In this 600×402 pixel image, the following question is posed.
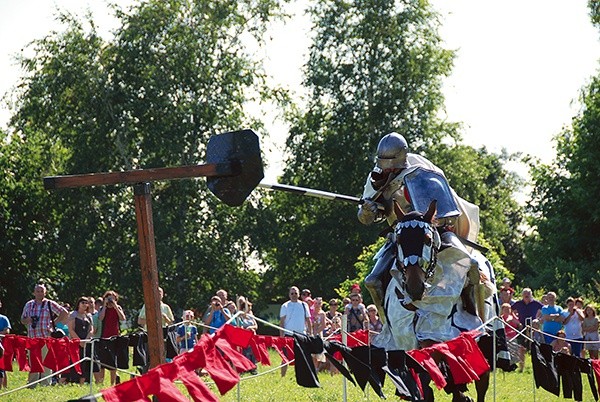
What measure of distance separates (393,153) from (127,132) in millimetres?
29852

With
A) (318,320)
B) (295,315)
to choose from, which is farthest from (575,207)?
(295,315)

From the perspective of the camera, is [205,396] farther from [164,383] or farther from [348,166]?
[348,166]

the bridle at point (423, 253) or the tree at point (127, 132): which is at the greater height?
the tree at point (127, 132)

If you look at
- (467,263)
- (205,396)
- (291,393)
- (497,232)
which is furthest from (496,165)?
(205,396)

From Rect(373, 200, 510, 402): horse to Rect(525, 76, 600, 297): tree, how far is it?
27.3m

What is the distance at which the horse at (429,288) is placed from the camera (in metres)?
9.76

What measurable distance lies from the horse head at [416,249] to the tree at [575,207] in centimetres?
2822

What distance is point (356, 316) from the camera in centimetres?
1942

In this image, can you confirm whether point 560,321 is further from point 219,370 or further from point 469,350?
point 219,370

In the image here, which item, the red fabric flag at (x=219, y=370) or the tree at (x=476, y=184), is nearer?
the red fabric flag at (x=219, y=370)

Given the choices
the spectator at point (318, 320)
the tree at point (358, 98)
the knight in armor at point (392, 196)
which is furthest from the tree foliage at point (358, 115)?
the knight in armor at point (392, 196)

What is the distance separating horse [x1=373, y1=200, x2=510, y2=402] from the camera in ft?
32.0

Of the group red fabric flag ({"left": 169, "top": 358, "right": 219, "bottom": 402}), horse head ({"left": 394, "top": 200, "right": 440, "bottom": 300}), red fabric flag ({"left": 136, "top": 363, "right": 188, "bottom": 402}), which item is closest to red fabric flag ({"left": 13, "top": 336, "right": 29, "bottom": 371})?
horse head ({"left": 394, "top": 200, "right": 440, "bottom": 300})

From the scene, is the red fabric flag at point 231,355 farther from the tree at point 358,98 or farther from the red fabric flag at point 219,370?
the tree at point 358,98
